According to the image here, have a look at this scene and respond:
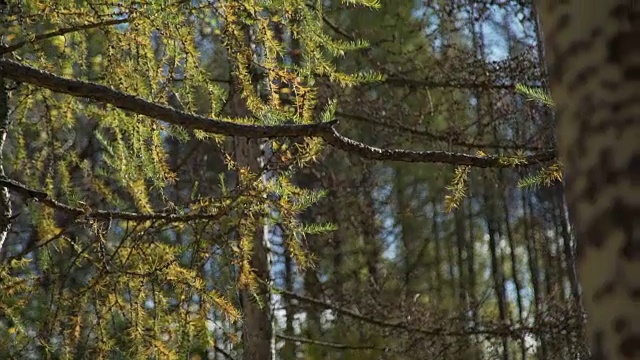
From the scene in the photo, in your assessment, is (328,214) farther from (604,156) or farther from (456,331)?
(604,156)

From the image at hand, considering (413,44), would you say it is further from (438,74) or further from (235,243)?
(235,243)

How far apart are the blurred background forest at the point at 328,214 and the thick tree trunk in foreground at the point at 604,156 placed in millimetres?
1210

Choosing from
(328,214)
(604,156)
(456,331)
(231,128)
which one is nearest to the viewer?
(604,156)

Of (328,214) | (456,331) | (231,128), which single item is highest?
(328,214)

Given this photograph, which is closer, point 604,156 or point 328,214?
point 604,156

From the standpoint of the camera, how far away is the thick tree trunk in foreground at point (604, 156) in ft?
3.00

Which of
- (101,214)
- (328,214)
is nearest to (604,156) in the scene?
(101,214)

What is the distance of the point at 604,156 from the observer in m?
0.95

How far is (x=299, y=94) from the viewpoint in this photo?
2607 millimetres

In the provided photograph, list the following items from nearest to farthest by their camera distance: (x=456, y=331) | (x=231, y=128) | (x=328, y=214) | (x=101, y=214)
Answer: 1. (x=231, y=128)
2. (x=101, y=214)
3. (x=456, y=331)
4. (x=328, y=214)

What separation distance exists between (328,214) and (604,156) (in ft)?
23.2

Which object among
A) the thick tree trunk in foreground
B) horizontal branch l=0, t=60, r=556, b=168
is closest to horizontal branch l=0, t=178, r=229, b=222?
horizontal branch l=0, t=60, r=556, b=168

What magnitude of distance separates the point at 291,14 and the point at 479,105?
391 cm

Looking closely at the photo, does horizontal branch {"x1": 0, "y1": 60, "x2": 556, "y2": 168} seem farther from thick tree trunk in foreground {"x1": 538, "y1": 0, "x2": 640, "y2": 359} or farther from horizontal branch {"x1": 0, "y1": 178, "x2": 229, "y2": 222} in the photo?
thick tree trunk in foreground {"x1": 538, "y1": 0, "x2": 640, "y2": 359}
